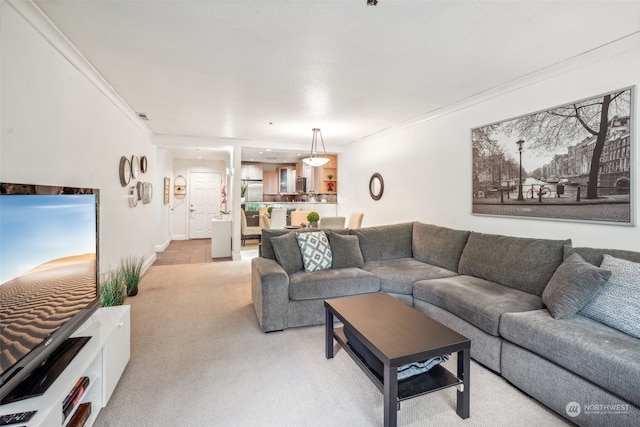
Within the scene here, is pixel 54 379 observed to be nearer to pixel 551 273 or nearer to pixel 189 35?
pixel 189 35

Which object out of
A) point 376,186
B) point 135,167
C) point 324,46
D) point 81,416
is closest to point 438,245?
point 376,186

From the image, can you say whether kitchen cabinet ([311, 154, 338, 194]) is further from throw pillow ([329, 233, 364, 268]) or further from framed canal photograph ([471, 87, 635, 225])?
framed canal photograph ([471, 87, 635, 225])

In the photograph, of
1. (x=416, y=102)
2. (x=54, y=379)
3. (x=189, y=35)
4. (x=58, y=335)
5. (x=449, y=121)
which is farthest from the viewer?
(x=449, y=121)

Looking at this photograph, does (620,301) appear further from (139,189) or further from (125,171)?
(139,189)

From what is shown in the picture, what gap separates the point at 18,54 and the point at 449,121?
13.6ft

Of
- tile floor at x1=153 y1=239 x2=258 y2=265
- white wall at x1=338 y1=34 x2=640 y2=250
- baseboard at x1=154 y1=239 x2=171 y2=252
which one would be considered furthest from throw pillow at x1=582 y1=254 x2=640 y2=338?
baseboard at x1=154 y1=239 x2=171 y2=252

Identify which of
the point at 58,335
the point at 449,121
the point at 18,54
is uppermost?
the point at 449,121

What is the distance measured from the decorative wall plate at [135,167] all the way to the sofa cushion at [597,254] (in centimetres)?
504

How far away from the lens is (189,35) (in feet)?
7.03

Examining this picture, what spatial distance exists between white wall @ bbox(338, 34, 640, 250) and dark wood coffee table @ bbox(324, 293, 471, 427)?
69.9 inches

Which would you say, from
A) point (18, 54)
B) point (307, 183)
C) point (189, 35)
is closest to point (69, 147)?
point (18, 54)

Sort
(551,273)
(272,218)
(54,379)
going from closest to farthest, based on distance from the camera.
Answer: (54,379) < (551,273) < (272,218)

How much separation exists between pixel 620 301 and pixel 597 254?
0.48m

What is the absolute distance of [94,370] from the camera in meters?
1.67
